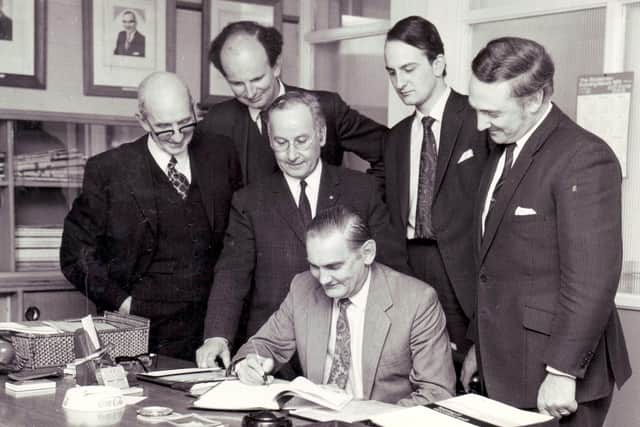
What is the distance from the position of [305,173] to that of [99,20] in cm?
231

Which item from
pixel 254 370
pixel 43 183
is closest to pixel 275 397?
pixel 254 370

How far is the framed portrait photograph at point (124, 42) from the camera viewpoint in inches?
194

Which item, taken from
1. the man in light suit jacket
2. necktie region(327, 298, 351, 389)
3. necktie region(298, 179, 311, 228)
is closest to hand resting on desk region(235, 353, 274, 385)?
the man in light suit jacket

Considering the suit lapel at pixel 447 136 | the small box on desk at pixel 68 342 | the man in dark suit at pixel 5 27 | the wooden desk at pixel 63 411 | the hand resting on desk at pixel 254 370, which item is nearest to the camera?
the wooden desk at pixel 63 411

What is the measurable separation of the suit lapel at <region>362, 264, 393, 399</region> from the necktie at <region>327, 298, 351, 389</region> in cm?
6

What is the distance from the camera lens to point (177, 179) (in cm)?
355

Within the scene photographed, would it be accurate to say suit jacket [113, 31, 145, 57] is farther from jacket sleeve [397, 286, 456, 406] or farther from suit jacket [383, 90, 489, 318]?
jacket sleeve [397, 286, 456, 406]

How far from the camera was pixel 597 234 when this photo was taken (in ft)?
7.91

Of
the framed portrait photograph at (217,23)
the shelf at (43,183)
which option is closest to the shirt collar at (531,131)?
the shelf at (43,183)

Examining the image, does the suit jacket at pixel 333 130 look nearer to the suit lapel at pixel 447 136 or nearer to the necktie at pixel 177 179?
the necktie at pixel 177 179

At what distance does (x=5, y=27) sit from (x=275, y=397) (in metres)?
3.08

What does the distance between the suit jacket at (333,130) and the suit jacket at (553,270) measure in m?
1.12

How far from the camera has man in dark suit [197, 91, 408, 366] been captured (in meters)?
3.11

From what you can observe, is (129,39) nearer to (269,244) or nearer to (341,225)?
(269,244)
